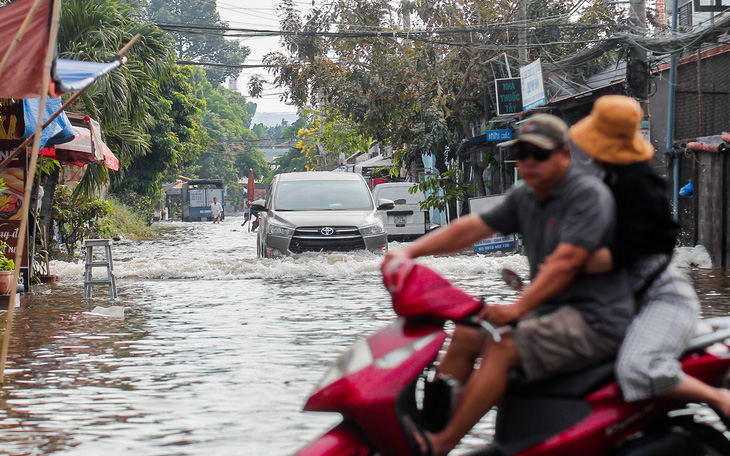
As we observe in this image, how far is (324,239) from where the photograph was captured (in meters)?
16.8

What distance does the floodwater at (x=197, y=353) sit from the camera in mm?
5680

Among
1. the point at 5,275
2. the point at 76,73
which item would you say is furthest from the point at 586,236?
the point at 5,275

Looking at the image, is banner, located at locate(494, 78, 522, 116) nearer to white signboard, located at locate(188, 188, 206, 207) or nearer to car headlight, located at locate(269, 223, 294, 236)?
car headlight, located at locate(269, 223, 294, 236)

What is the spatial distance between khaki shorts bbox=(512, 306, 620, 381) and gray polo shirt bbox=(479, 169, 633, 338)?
0.06 metres

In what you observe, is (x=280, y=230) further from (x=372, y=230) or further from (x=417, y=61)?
(x=417, y=61)

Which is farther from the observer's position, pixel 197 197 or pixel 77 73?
pixel 197 197

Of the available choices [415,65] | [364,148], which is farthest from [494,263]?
[364,148]

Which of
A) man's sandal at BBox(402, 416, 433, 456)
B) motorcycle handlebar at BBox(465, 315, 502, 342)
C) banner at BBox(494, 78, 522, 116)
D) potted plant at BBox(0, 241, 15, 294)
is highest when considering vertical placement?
banner at BBox(494, 78, 522, 116)

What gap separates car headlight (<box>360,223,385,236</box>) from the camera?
670 inches

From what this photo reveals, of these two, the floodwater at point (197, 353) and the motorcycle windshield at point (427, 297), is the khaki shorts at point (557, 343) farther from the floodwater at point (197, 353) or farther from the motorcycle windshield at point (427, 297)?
the floodwater at point (197, 353)

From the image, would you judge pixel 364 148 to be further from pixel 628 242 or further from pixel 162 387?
pixel 628 242

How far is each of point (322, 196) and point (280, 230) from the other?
1.79 m

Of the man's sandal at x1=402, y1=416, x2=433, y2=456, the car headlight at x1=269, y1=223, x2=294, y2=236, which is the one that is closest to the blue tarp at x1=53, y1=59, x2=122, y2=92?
the man's sandal at x1=402, y1=416, x2=433, y2=456

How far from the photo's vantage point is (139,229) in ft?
129
